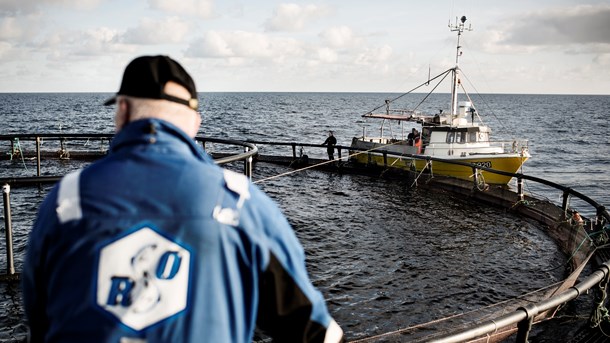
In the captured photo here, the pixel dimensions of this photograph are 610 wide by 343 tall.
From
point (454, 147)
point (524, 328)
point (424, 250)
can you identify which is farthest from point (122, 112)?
point (454, 147)

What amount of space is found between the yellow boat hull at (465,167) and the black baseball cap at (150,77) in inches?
861

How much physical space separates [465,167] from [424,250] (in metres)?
11.7

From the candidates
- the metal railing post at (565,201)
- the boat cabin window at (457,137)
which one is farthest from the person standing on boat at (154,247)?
the boat cabin window at (457,137)

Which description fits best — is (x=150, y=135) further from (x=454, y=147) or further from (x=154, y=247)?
(x=454, y=147)

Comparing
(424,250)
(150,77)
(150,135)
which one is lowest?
(424,250)

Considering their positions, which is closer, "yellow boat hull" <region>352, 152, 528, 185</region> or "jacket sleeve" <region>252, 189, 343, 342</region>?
"jacket sleeve" <region>252, 189, 343, 342</region>

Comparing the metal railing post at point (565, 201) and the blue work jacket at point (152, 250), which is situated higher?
the blue work jacket at point (152, 250)

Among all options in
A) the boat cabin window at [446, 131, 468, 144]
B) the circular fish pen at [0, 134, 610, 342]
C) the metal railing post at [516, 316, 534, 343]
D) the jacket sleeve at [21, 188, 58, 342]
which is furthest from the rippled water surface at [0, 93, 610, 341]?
the jacket sleeve at [21, 188, 58, 342]

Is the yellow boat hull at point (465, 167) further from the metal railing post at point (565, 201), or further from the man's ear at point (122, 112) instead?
the man's ear at point (122, 112)

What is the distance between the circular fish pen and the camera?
7.80 m

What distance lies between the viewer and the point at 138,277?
1.65m

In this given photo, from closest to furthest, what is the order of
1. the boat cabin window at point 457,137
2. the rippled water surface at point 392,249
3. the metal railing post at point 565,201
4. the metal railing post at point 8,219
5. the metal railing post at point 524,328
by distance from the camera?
1. the metal railing post at point 524,328
2. the metal railing post at point 8,219
3. the rippled water surface at point 392,249
4. the metal railing post at point 565,201
5. the boat cabin window at point 457,137

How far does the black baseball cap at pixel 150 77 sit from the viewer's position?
1854mm

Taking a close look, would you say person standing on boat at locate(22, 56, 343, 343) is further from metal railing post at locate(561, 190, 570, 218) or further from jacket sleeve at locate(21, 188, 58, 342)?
metal railing post at locate(561, 190, 570, 218)
